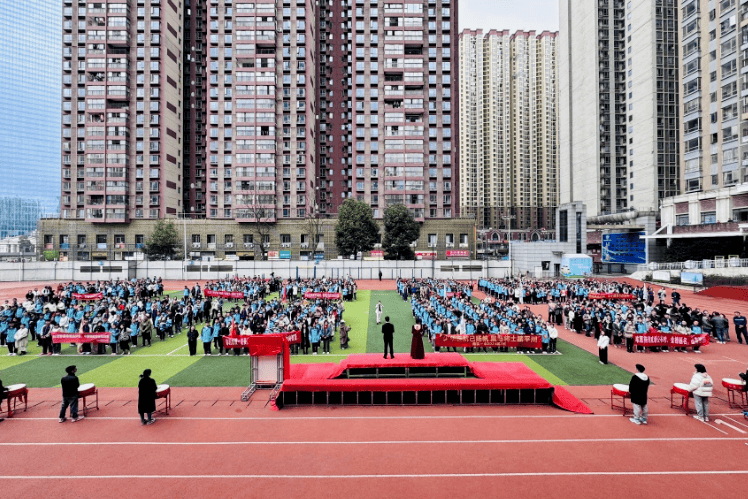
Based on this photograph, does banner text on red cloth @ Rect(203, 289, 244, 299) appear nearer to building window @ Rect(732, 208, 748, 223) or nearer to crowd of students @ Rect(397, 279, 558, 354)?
crowd of students @ Rect(397, 279, 558, 354)

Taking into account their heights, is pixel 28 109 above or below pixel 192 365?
above

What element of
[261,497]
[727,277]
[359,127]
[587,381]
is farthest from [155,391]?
[359,127]

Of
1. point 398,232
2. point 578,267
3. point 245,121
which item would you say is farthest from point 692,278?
point 245,121

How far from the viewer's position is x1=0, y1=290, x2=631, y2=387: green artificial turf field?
15906 millimetres

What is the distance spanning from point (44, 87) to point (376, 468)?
17827cm

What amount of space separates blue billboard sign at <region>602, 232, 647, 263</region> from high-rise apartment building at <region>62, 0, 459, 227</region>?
27.1 meters

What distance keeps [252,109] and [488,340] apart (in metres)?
68.1

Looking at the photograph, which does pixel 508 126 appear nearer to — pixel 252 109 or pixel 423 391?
pixel 252 109

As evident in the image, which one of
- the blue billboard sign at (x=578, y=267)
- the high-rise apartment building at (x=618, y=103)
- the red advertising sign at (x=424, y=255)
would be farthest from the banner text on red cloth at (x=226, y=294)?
the high-rise apartment building at (x=618, y=103)

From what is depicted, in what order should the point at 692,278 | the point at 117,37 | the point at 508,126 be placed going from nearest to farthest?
the point at 692,278
the point at 117,37
the point at 508,126

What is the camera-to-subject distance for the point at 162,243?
232 ft

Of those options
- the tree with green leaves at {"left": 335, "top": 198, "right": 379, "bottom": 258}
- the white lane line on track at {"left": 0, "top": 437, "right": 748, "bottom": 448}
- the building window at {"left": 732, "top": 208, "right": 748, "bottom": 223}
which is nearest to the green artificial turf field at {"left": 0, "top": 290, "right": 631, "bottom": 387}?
the white lane line on track at {"left": 0, "top": 437, "right": 748, "bottom": 448}

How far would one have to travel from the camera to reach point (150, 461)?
384 inches

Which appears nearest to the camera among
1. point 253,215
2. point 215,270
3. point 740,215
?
point 740,215
